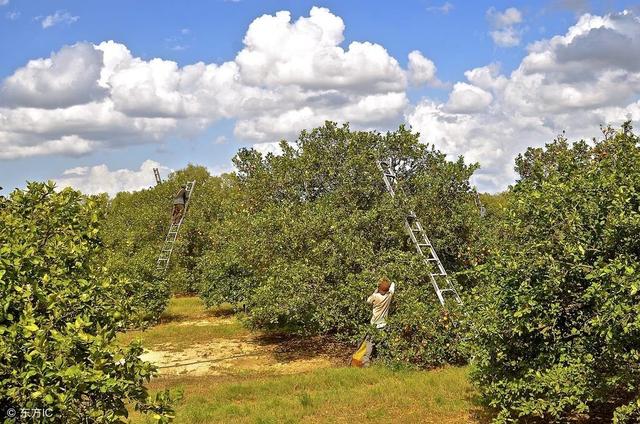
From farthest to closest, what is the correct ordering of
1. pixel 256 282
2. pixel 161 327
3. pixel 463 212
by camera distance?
pixel 161 327 < pixel 256 282 < pixel 463 212

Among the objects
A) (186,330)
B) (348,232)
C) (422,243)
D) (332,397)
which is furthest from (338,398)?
(186,330)

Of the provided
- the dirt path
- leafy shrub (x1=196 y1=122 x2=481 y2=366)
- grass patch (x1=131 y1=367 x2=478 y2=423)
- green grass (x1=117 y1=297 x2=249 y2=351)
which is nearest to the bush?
grass patch (x1=131 y1=367 x2=478 y2=423)

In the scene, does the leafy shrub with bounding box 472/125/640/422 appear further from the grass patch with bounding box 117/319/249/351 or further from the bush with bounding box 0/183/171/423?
the grass patch with bounding box 117/319/249/351

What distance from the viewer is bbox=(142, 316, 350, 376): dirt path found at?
16.1 meters

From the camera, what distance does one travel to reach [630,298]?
7.16 metres

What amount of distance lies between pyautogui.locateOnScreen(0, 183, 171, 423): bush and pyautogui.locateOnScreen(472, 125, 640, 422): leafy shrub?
5.42 meters

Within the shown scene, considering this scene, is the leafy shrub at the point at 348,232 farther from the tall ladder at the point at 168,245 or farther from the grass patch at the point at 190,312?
the tall ladder at the point at 168,245

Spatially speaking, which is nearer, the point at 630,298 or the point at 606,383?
the point at 630,298

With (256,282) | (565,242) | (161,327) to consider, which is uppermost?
(565,242)

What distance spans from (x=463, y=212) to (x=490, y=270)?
8821 mm

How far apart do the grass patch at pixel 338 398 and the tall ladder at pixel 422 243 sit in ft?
9.78

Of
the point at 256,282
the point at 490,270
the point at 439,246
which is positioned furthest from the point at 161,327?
the point at 490,270

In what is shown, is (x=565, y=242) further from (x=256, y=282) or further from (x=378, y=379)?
(x=256, y=282)

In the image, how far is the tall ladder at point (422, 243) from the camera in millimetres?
15320
